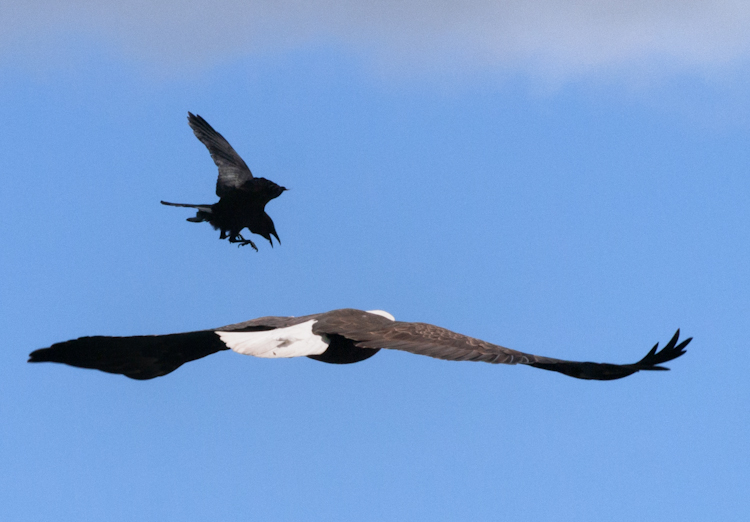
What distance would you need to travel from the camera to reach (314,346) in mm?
8289

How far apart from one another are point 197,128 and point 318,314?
3532 millimetres

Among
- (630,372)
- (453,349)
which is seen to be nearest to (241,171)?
(453,349)

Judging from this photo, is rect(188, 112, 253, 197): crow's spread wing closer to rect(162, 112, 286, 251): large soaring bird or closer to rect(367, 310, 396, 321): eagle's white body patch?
rect(162, 112, 286, 251): large soaring bird

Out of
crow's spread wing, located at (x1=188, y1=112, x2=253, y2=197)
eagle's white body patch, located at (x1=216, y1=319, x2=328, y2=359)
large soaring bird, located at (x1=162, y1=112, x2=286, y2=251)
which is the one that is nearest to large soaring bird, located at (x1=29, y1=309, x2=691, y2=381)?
eagle's white body patch, located at (x1=216, y1=319, x2=328, y2=359)

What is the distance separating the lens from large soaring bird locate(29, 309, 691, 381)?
7.89 m

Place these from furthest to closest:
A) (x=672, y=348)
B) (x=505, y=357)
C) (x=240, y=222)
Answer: (x=240, y=222), (x=672, y=348), (x=505, y=357)

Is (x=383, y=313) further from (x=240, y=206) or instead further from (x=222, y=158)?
(x=222, y=158)

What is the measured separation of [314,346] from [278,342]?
324 millimetres

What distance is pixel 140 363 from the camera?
9.02 m

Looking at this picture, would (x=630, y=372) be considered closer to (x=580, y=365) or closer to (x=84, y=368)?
(x=580, y=365)

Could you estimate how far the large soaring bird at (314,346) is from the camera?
7.89 m

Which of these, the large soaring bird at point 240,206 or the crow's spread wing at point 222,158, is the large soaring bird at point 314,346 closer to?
the large soaring bird at point 240,206

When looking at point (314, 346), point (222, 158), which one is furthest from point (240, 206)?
point (314, 346)

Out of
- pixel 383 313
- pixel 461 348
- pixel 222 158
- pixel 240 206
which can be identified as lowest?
pixel 461 348
